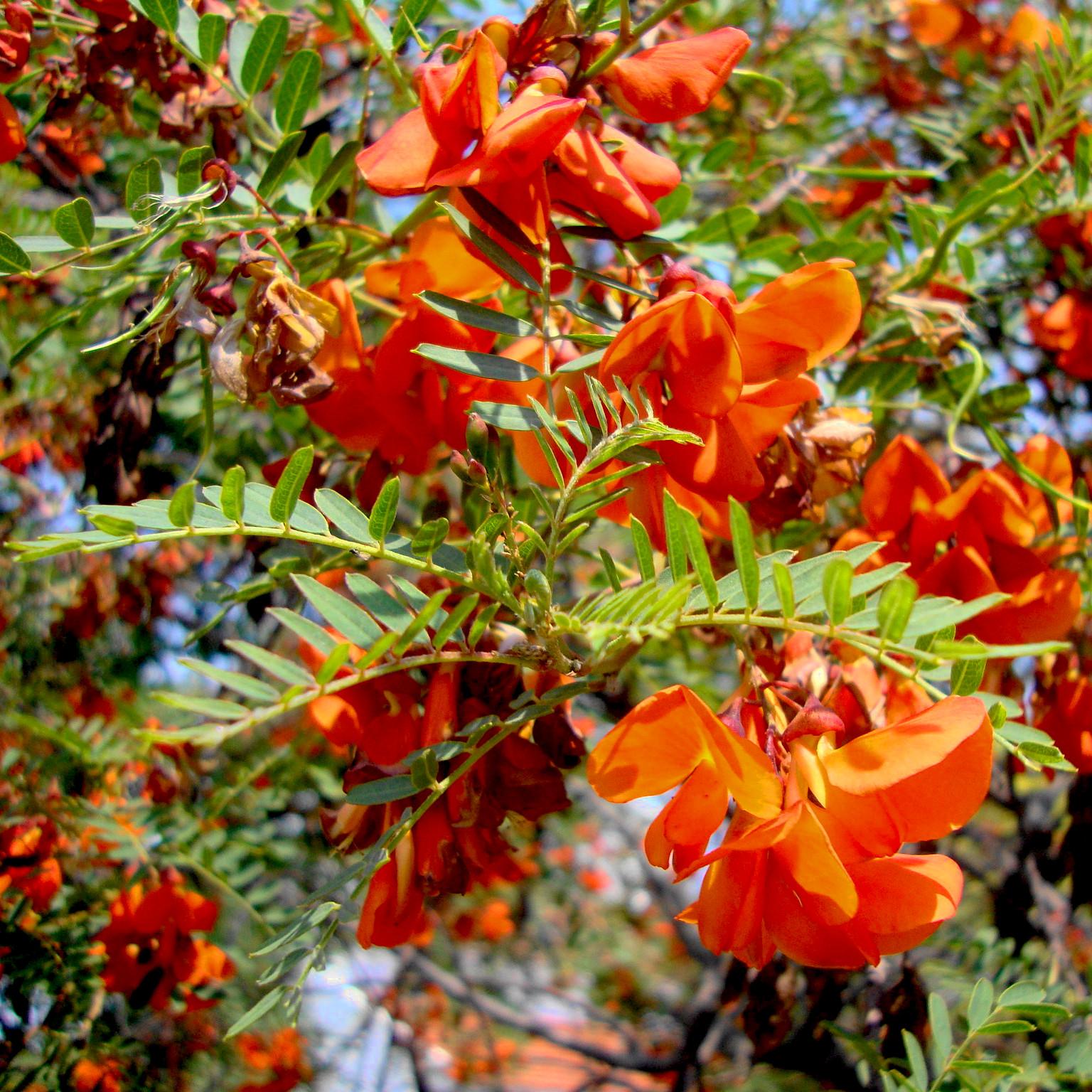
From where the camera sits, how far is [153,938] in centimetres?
150

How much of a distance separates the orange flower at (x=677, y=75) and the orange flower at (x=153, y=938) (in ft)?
4.11

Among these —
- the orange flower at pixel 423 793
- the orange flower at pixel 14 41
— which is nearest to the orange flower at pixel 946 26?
the orange flower at pixel 14 41

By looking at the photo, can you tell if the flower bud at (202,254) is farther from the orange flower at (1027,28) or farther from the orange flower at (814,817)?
the orange flower at (1027,28)

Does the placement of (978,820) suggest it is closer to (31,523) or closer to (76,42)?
(31,523)

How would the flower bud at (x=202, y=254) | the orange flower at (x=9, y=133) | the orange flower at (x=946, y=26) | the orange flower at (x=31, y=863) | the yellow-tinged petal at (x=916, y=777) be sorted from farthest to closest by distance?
the orange flower at (x=946, y=26) → the orange flower at (x=31, y=863) → the orange flower at (x=9, y=133) → the flower bud at (x=202, y=254) → the yellow-tinged petal at (x=916, y=777)

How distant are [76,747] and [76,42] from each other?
96cm

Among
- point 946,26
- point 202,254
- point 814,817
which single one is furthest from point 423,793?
point 946,26

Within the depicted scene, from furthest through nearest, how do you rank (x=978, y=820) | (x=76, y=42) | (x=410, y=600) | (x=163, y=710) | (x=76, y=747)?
(x=978, y=820), (x=163, y=710), (x=76, y=747), (x=76, y=42), (x=410, y=600)

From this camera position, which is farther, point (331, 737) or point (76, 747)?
point (76, 747)

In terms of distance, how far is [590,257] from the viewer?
90.8 inches

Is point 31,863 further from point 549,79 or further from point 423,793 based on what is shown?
point 549,79

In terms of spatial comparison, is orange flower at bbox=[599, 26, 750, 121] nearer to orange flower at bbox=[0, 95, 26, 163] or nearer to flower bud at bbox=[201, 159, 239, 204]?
flower bud at bbox=[201, 159, 239, 204]

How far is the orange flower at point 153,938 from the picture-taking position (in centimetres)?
148

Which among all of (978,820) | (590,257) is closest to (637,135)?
(590,257)
